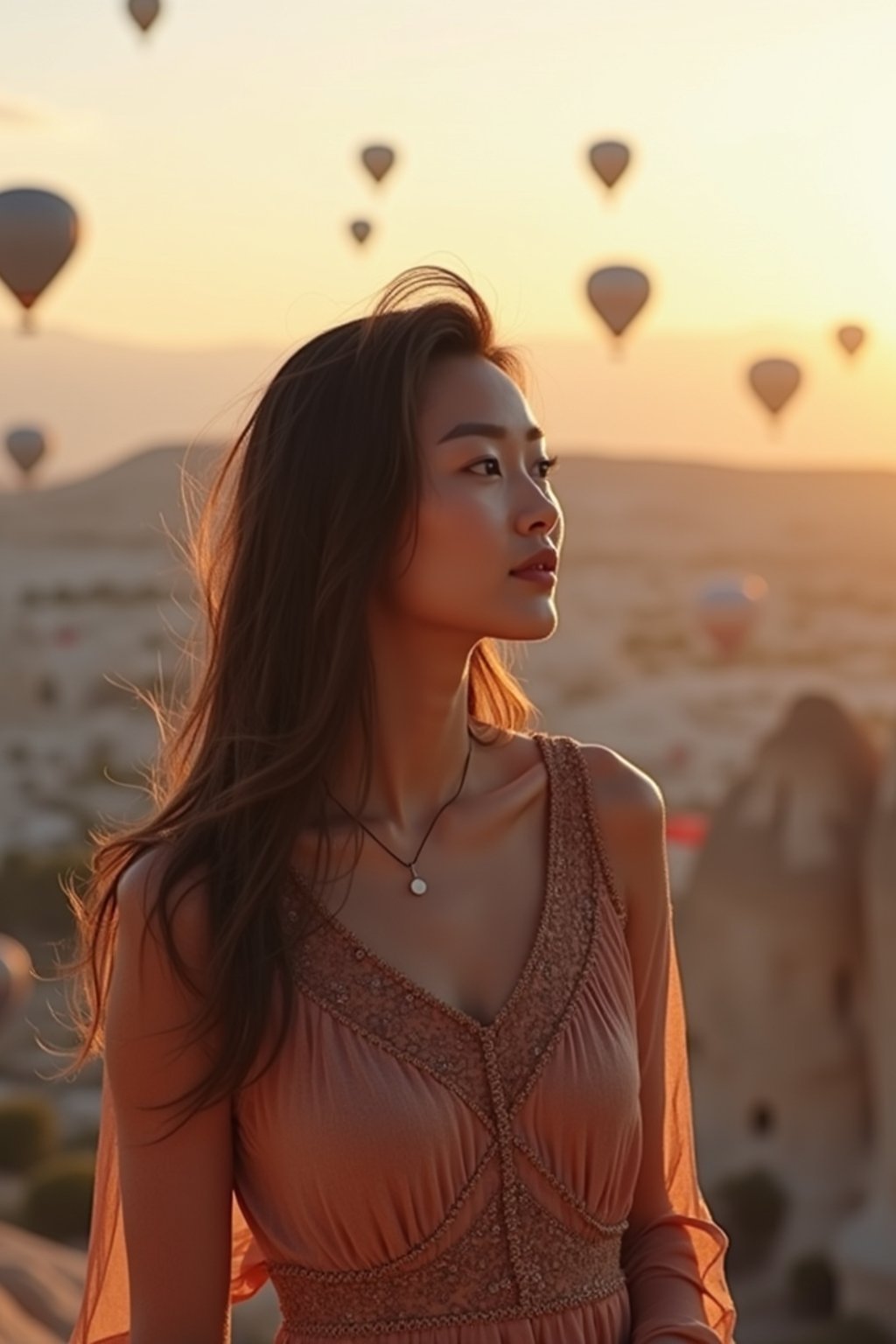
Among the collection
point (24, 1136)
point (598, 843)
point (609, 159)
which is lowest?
point (598, 843)

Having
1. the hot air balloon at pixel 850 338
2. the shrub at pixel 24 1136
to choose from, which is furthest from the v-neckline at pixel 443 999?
the hot air balloon at pixel 850 338

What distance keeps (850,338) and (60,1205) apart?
1557 centimetres

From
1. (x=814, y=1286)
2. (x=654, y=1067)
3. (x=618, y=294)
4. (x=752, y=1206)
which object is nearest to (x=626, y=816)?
(x=654, y=1067)

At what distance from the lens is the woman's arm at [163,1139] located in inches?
97.7

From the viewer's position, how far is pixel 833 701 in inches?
655

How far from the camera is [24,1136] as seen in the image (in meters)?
22.9

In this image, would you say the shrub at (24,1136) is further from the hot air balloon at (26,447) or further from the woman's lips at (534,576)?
the woman's lips at (534,576)

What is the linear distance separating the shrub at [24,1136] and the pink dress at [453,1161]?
819 inches

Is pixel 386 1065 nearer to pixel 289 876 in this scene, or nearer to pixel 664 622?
pixel 289 876

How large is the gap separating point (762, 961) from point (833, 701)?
1.85 m

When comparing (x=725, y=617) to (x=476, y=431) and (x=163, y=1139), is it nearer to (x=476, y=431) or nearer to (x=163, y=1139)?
(x=476, y=431)

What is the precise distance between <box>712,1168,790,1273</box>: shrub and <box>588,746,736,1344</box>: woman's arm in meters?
14.1

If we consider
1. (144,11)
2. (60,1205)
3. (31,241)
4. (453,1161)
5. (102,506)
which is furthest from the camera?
(102,506)

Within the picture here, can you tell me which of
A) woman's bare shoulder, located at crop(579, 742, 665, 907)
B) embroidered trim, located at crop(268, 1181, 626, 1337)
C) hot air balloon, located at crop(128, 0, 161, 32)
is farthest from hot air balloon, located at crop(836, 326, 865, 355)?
embroidered trim, located at crop(268, 1181, 626, 1337)
